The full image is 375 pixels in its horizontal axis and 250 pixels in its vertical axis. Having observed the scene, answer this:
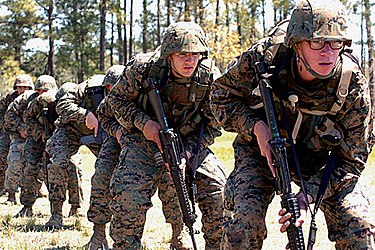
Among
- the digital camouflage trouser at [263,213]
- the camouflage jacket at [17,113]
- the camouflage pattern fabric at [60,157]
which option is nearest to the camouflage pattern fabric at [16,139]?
the camouflage jacket at [17,113]

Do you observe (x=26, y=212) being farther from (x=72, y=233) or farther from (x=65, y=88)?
(x=65, y=88)

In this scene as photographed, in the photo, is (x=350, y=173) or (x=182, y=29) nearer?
(x=350, y=173)

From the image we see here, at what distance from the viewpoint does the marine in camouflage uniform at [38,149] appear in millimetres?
9531

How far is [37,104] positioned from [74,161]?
3.96 feet

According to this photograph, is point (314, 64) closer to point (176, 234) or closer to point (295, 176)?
point (295, 176)

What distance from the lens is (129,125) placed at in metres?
5.82

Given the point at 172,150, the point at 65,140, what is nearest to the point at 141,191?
the point at 172,150

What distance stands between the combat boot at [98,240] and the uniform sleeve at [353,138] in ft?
10.3

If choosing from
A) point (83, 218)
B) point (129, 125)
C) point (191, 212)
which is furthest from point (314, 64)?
point (83, 218)

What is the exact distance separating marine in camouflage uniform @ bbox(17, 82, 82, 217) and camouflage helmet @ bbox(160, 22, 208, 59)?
387 cm

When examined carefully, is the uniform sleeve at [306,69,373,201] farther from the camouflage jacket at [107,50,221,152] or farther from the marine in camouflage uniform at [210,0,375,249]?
the camouflage jacket at [107,50,221,152]

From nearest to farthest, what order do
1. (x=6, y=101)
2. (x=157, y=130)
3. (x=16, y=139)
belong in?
(x=157, y=130), (x=16, y=139), (x=6, y=101)

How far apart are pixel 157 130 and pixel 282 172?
68.9 inches

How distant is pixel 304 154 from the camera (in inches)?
181
